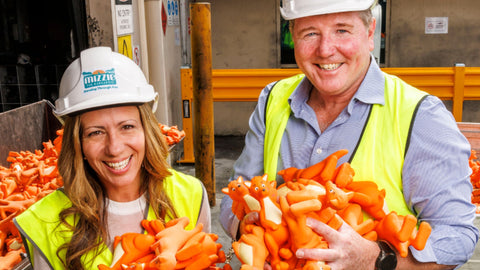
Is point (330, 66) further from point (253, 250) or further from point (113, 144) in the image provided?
point (113, 144)

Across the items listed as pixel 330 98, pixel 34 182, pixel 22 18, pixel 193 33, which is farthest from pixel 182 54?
pixel 330 98

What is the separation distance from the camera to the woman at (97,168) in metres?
1.85

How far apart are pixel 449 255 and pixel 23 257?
2002 millimetres

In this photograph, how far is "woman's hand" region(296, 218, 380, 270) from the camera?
4.67 feet

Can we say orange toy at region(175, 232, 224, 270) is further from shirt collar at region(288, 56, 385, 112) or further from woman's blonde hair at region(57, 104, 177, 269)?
shirt collar at region(288, 56, 385, 112)

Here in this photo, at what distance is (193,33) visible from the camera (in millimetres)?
4660

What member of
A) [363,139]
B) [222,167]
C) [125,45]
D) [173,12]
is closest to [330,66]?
[363,139]

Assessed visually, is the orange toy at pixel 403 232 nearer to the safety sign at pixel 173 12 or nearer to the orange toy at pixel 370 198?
the orange toy at pixel 370 198

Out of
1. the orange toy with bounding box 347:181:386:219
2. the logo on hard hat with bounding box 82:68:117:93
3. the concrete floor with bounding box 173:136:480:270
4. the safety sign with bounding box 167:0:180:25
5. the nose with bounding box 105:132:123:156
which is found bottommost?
the concrete floor with bounding box 173:136:480:270

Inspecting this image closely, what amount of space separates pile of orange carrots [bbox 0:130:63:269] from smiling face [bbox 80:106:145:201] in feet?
2.01

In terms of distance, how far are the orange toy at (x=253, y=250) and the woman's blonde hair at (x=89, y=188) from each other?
0.62 meters

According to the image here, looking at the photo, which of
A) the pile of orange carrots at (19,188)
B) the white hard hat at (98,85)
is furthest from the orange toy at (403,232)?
the pile of orange carrots at (19,188)

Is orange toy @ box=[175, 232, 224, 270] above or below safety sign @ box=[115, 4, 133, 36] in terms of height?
below

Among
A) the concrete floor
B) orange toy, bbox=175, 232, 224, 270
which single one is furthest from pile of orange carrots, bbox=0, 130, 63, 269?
the concrete floor
